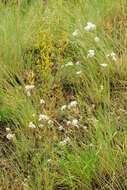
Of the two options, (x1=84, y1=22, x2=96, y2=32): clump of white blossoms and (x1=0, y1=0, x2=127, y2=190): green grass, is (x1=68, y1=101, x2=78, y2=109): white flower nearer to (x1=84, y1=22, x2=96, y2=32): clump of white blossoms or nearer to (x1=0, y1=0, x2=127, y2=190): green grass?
(x1=0, y1=0, x2=127, y2=190): green grass

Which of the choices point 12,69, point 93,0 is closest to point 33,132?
point 12,69

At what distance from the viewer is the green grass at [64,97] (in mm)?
2523

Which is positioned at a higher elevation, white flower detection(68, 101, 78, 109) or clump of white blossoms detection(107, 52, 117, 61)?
clump of white blossoms detection(107, 52, 117, 61)

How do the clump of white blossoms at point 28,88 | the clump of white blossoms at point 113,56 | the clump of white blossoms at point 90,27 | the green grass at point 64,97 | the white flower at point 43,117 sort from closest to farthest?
1. the green grass at point 64,97
2. the white flower at point 43,117
3. the clump of white blossoms at point 28,88
4. the clump of white blossoms at point 113,56
5. the clump of white blossoms at point 90,27

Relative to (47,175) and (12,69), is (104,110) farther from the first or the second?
(12,69)

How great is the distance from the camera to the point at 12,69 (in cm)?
344

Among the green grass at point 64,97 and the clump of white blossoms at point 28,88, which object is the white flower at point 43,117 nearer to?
the green grass at point 64,97

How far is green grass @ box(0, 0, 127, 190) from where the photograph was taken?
2.52 meters

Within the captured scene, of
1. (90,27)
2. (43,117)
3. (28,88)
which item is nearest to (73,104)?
(43,117)

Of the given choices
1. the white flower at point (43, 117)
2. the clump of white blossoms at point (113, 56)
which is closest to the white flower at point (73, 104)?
the white flower at point (43, 117)

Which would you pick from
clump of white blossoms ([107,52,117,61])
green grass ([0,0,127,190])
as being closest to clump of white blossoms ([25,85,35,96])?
green grass ([0,0,127,190])

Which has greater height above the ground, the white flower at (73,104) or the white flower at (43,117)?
the white flower at (73,104)

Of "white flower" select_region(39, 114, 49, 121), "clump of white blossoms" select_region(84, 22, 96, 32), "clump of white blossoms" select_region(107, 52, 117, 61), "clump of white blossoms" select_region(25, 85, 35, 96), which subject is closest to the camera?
"white flower" select_region(39, 114, 49, 121)

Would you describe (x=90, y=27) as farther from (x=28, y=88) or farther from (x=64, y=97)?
(x=28, y=88)
